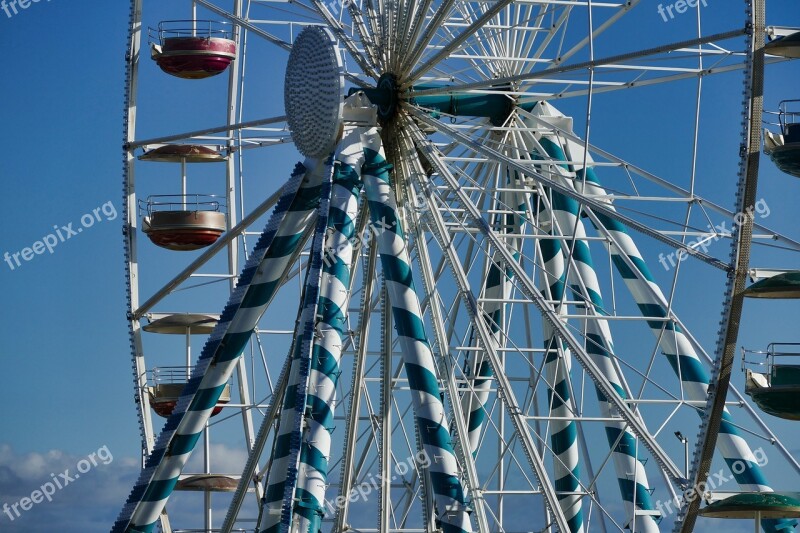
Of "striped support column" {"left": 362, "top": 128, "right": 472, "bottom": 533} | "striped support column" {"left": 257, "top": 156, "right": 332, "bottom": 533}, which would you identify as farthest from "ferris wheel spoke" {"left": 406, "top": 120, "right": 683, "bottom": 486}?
"striped support column" {"left": 257, "top": 156, "right": 332, "bottom": 533}

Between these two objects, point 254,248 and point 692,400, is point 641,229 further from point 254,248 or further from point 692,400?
point 254,248

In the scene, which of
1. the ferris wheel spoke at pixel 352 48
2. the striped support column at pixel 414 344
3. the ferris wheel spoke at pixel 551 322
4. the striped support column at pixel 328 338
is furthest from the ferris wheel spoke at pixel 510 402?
A: the ferris wheel spoke at pixel 352 48

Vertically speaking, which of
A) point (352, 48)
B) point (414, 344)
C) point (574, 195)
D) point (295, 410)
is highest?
point (352, 48)

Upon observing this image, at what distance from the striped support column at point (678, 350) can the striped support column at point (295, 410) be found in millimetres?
4080

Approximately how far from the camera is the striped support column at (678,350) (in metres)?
25.5

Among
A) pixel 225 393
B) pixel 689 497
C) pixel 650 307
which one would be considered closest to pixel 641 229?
pixel 689 497

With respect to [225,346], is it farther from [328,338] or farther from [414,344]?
[414,344]

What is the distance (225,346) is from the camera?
93.0ft

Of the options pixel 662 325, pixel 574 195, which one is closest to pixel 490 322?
pixel 662 325

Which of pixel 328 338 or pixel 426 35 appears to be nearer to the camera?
pixel 328 338

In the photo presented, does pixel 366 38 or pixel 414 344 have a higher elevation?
pixel 366 38

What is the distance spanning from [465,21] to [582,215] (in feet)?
12.4

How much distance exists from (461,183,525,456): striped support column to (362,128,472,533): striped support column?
231 centimetres

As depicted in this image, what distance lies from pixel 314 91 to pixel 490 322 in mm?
5449
